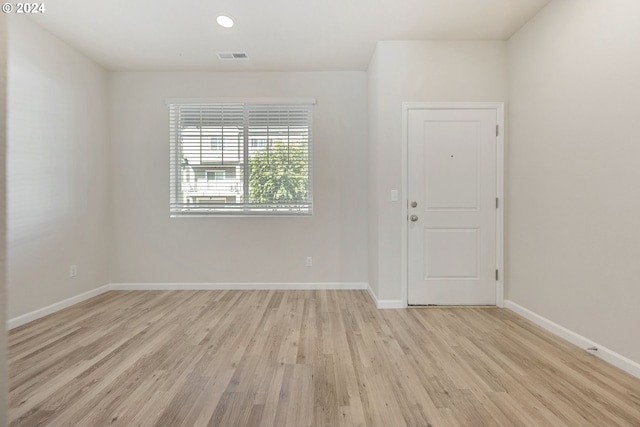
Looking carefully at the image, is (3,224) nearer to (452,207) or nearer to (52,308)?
(52,308)

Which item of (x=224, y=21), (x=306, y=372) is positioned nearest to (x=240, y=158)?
(x=224, y=21)

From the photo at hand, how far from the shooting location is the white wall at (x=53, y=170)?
2918 mm

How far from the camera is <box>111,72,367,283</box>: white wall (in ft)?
13.4

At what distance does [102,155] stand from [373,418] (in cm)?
430

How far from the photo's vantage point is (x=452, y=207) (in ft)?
11.2

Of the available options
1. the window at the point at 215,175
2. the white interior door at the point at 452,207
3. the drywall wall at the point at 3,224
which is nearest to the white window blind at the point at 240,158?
the window at the point at 215,175

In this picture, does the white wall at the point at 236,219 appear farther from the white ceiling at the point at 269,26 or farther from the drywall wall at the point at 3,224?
the drywall wall at the point at 3,224

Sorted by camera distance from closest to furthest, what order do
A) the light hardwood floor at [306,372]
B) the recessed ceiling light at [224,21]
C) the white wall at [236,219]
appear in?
the light hardwood floor at [306,372], the recessed ceiling light at [224,21], the white wall at [236,219]

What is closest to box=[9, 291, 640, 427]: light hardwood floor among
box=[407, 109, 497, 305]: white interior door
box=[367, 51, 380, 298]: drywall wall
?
box=[407, 109, 497, 305]: white interior door

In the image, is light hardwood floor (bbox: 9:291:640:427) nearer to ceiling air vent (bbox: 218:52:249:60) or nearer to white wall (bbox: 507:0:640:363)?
white wall (bbox: 507:0:640:363)

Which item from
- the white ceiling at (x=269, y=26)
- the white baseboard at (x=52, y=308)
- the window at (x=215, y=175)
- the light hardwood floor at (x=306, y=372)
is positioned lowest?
the light hardwood floor at (x=306, y=372)

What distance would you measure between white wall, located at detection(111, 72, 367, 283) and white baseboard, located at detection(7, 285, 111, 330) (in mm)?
320

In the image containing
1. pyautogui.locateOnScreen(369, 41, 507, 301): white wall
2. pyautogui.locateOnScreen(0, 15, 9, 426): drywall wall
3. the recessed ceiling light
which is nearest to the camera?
pyautogui.locateOnScreen(0, 15, 9, 426): drywall wall

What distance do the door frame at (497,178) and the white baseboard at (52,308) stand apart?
146 inches
